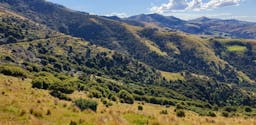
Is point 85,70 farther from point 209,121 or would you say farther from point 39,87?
point 209,121

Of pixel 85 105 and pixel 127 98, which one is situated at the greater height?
pixel 85 105

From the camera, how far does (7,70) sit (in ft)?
230

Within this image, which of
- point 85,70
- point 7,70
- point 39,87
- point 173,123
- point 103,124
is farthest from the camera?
point 85,70

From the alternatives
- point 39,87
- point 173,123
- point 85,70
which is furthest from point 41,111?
point 85,70

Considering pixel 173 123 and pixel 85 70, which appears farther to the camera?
pixel 85 70

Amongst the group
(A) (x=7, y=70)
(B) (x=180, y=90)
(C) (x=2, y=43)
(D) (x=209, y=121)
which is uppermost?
(D) (x=209, y=121)

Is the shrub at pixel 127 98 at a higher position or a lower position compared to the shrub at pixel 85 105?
lower

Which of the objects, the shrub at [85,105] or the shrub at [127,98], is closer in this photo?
the shrub at [85,105]

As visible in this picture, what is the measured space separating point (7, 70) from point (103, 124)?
2072 inches

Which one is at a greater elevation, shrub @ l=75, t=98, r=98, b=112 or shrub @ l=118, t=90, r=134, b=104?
shrub @ l=75, t=98, r=98, b=112

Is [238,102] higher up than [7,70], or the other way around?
[7,70]

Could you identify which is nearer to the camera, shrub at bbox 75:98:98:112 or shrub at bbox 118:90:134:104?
shrub at bbox 75:98:98:112

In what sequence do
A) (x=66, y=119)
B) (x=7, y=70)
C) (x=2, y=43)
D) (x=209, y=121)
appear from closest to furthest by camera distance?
(x=66, y=119)
(x=209, y=121)
(x=7, y=70)
(x=2, y=43)

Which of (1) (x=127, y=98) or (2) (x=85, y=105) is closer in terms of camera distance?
(2) (x=85, y=105)
